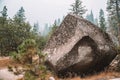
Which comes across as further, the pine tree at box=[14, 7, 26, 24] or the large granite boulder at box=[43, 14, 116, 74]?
the pine tree at box=[14, 7, 26, 24]

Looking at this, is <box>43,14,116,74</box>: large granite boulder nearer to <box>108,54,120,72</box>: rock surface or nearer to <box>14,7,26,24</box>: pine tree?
<box>108,54,120,72</box>: rock surface

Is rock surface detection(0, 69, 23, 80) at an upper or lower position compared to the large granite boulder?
lower

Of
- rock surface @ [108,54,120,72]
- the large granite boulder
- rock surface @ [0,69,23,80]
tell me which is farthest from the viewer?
rock surface @ [108,54,120,72]

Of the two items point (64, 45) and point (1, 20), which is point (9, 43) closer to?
point (1, 20)

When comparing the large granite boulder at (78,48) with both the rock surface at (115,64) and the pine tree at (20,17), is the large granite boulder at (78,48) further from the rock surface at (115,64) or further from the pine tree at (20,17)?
the pine tree at (20,17)

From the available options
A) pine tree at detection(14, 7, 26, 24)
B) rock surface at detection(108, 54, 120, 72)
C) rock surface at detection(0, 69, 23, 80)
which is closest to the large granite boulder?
rock surface at detection(108, 54, 120, 72)

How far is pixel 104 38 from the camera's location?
60.7ft

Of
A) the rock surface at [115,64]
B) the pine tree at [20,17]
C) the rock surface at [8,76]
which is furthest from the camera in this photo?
the pine tree at [20,17]

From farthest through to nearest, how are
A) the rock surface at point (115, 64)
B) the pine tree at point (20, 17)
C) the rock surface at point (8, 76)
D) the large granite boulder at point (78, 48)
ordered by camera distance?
1. the pine tree at point (20, 17)
2. the rock surface at point (115, 64)
3. the large granite boulder at point (78, 48)
4. the rock surface at point (8, 76)

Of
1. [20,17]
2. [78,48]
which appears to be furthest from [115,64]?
[20,17]

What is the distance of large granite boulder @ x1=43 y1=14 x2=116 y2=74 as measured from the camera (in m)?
17.2

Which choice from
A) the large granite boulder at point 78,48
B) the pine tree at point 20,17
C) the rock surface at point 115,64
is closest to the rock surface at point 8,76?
the large granite boulder at point 78,48

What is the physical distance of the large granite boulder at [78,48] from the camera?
17.2 metres

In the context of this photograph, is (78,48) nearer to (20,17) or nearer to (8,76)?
(8,76)
